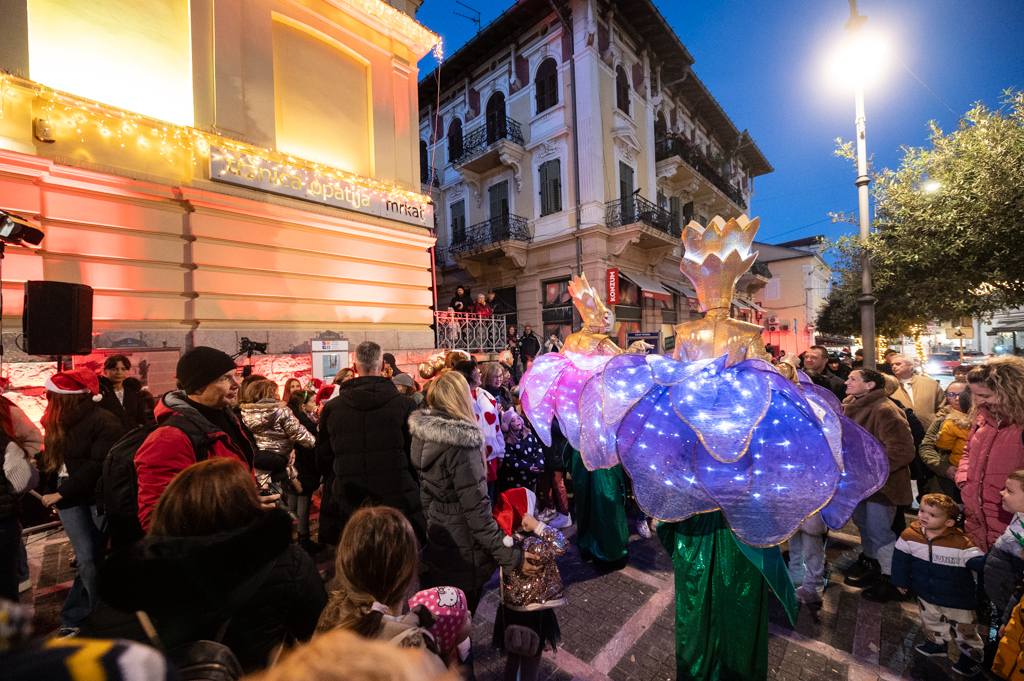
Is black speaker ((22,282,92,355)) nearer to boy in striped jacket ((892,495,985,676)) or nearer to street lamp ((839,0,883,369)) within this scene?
boy in striped jacket ((892,495,985,676))

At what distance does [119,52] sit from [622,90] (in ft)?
47.6

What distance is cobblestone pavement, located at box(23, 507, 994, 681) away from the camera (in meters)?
2.53

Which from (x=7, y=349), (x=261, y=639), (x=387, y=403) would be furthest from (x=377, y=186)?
(x=261, y=639)

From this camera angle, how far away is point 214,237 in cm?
618

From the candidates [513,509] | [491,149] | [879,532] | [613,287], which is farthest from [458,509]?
[491,149]

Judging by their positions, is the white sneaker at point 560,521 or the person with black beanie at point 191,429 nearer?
the person with black beanie at point 191,429

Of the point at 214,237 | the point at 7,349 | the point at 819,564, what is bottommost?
the point at 819,564

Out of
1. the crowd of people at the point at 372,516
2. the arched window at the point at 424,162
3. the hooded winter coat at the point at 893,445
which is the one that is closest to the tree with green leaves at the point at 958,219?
the crowd of people at the point at 372,516

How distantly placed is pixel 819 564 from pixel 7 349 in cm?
822

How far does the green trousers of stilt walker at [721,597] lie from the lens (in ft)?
6.53

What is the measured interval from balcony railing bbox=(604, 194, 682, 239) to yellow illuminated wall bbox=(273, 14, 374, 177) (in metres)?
A: 8.69

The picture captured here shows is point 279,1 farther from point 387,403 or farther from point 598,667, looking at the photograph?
point 598,667

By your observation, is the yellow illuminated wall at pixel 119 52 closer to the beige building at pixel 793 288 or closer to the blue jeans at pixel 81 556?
the blue jeans at pixel 81 556

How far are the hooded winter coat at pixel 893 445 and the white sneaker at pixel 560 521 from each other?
2685mm
